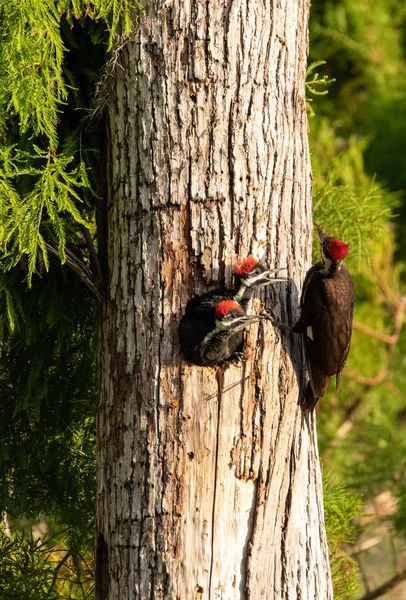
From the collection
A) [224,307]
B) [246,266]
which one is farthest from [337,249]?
[224,307]

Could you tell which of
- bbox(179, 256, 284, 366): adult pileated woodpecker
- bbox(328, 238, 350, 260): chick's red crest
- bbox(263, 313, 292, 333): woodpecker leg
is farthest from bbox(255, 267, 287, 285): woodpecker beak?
bbox(328, 238, 350, 260): chick's red crest

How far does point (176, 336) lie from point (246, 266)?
35 cm

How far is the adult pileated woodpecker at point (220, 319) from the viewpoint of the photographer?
2.96 m

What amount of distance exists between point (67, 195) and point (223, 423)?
107 cm

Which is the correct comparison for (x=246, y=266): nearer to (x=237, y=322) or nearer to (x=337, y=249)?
(x=237, y=322)

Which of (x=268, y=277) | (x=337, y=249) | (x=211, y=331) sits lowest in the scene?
(x=211, y=331)

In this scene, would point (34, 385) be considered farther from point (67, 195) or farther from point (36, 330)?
point (67, 195)

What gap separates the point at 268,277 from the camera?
3154mm

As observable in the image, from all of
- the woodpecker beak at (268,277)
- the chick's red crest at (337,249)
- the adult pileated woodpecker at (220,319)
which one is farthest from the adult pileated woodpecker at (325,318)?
the adult pileated woodpecker at (220,319)

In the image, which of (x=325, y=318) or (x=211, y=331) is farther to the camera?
(x=325, y=318)

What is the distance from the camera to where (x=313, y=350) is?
10.9ft

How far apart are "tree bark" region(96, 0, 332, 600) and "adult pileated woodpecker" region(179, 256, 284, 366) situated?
0.04m

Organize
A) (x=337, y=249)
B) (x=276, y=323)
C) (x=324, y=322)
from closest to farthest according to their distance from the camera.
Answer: (x=276, y=323) → (x=324, y=322) → (x=337, y=249)

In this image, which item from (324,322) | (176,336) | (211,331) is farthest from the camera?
(324,322)
